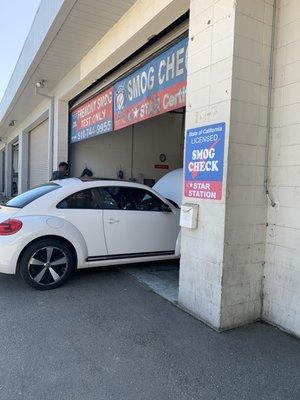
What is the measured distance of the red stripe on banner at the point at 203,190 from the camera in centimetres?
381

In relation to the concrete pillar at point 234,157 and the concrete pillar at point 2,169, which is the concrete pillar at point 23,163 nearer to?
the concrete pillar at point 2,169

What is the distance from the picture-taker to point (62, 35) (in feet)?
24.1

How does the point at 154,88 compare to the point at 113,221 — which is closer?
the point at 113,221

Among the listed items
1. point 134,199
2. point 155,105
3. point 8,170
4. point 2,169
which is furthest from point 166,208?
point 2,169

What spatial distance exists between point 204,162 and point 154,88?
2.68 m

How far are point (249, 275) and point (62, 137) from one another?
26.6 ft

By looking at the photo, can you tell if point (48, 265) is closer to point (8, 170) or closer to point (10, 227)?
point (10, 227)

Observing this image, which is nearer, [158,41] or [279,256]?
[279,256]

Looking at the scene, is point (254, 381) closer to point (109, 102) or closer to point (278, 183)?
point (278, 183)

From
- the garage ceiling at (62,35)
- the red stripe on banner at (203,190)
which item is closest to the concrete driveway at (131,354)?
the red stripe on banner at (203,190)

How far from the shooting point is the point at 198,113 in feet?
13.6

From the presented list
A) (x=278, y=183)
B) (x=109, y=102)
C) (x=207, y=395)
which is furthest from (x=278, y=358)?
(x=109, y=102)

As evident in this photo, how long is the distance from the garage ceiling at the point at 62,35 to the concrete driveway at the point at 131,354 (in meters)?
4.70

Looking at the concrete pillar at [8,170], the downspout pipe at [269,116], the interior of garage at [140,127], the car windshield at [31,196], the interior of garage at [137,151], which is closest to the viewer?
the downspout pipe at [269,116]
